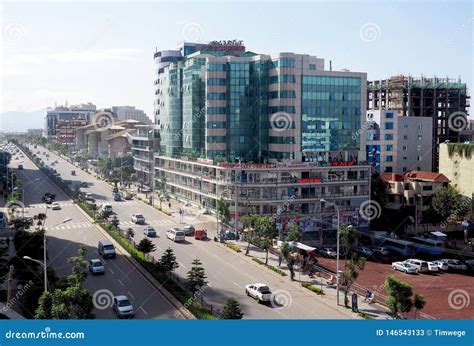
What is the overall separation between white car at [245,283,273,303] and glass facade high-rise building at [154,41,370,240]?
19452 millimetres

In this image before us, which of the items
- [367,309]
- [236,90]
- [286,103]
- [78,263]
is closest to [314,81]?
[286,103]

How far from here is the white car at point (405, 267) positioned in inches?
1535

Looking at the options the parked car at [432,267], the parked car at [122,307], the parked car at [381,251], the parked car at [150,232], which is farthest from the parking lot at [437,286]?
the parked car at [122,307]

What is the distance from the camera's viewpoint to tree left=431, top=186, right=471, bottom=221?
51.8m

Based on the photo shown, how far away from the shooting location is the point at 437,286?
35844 mm

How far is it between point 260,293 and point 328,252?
1603cm

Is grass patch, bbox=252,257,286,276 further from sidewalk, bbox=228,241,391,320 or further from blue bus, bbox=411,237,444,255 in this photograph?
blue bus, bbox=411,237,444,255

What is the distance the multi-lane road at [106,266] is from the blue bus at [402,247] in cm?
2327

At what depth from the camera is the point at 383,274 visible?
126ft

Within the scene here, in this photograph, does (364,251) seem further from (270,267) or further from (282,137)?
(282,137)

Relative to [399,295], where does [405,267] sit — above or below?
below

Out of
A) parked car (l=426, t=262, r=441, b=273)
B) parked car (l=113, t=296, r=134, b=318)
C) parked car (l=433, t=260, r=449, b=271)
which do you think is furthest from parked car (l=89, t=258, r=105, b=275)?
parked car (l=433, t=260, r=449, b=271)

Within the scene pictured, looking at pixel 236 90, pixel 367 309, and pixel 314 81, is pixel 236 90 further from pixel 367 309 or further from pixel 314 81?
pixel 367 309

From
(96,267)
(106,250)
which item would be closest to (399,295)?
(96,267)
